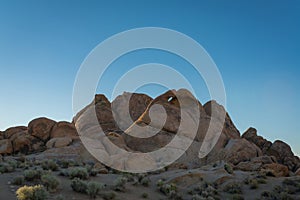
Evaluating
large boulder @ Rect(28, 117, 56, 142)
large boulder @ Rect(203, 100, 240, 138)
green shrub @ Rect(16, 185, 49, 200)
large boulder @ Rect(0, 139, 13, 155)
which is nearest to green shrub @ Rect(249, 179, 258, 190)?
green shrub @ Rect(16, 185, 49, 200)

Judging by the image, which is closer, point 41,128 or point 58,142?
point 58,142

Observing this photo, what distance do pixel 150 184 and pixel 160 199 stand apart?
4.02m

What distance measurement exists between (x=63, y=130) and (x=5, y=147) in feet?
26.7

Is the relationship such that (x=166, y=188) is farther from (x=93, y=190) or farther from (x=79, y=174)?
(x=93, y=190)

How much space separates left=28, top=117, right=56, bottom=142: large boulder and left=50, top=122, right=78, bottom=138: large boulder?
2.30 ft

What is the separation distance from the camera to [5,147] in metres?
42.1

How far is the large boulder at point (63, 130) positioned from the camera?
45.6 meters

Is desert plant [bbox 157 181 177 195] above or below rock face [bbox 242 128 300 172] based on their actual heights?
below

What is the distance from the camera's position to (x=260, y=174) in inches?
1019

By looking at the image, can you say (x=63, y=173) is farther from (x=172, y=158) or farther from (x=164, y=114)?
(x=164, y=114)

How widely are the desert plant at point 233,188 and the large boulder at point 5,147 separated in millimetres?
31239

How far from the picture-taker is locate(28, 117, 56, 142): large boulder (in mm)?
45125

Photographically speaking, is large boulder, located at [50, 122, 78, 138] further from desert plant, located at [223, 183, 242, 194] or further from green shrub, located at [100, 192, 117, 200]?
green shrub, located at [100, 192, 117, 200]

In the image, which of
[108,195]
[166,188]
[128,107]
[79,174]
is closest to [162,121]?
[128,107]
